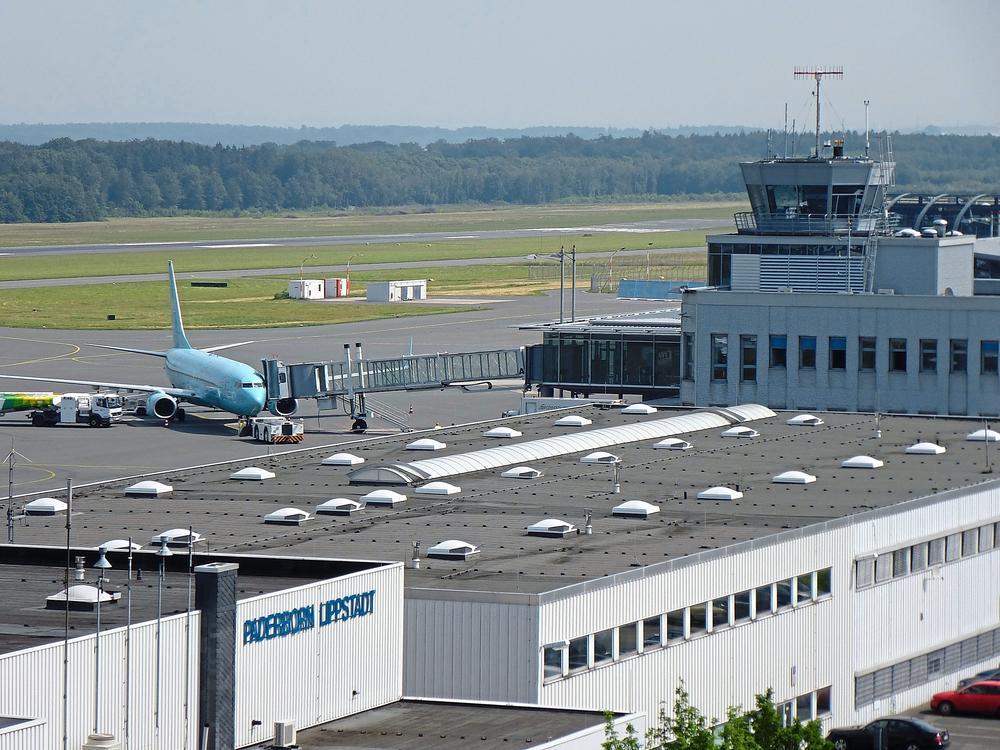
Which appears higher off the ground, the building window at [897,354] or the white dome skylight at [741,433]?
the building window at [897,354]

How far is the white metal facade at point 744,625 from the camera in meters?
40.6

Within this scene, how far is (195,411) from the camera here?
11906 centimetres

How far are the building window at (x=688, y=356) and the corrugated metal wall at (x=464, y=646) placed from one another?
52.7 m

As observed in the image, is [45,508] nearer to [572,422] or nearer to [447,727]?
[447,727]

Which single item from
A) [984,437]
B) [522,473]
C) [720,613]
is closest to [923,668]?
[720,613]

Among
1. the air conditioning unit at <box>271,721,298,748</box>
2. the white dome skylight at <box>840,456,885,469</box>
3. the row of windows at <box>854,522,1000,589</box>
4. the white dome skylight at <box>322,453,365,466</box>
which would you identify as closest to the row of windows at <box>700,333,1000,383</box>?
the white dome skylight at <box>840,456,885,469</box>

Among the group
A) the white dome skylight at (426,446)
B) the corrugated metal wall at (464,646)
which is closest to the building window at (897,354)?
the white dome skylight at (426,446)

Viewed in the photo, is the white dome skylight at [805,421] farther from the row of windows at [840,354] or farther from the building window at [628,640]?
the building window at [628,640]

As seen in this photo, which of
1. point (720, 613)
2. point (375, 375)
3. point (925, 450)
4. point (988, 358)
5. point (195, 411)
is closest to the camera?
point (720, 613)

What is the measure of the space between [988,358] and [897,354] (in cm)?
408

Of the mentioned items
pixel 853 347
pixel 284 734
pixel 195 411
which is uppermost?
pixel 853 347

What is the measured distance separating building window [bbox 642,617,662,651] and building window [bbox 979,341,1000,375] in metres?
45.3

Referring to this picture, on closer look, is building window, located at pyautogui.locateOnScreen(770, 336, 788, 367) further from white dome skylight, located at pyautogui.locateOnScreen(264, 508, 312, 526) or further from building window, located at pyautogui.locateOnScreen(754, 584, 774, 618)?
white dome skylight, located at pyautogui.locateOnScreen(264, 508, 312, 526)

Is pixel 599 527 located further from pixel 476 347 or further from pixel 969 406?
pixel 476 347
